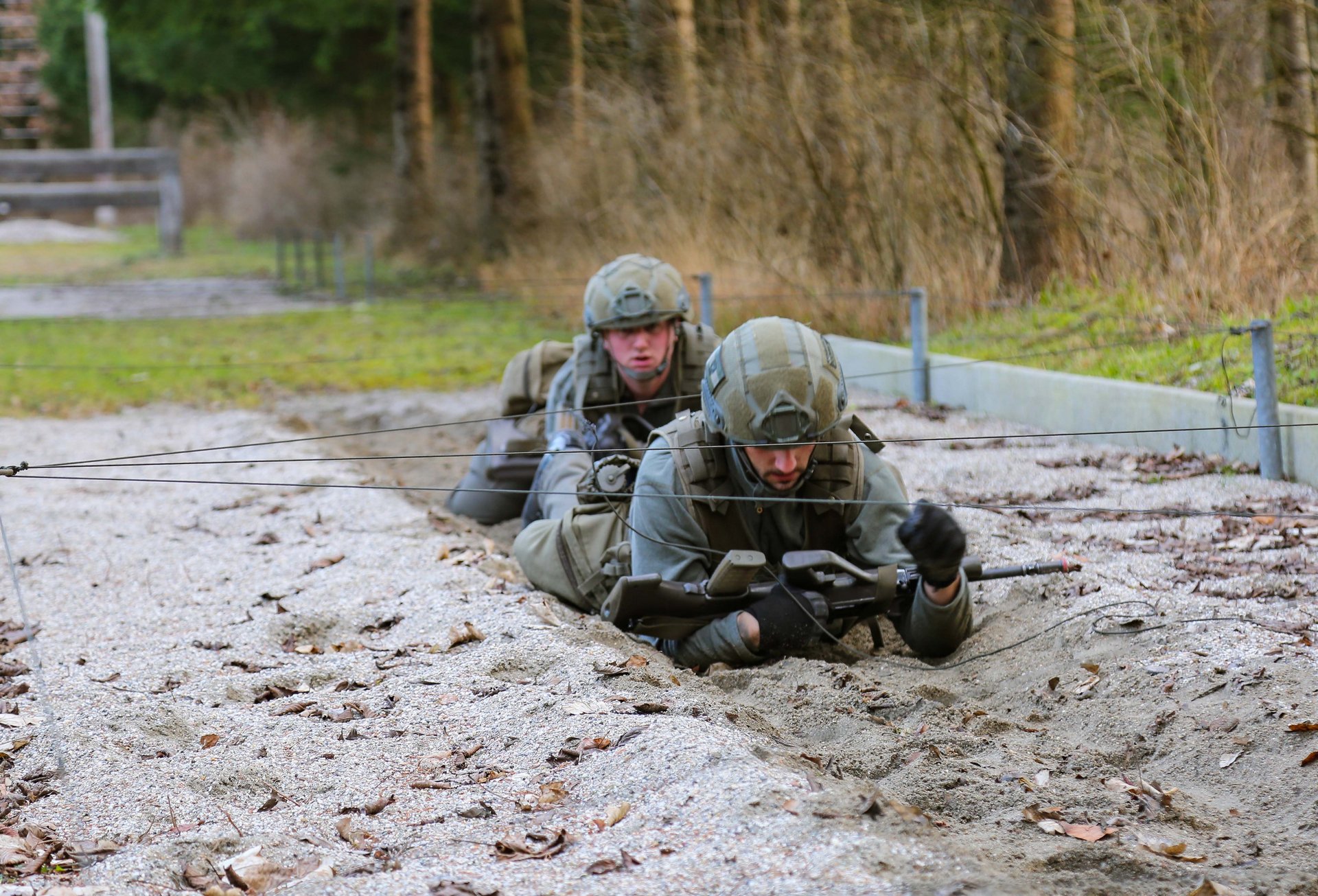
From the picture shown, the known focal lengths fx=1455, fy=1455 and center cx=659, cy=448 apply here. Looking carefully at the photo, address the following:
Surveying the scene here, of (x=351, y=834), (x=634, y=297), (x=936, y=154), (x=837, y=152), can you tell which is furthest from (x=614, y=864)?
(x=837, y=152)

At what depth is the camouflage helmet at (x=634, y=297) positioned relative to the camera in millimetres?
6664

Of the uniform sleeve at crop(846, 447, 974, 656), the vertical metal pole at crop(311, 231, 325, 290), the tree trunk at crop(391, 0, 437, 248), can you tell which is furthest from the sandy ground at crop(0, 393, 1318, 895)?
the tree trunk at crop(391, 0, 437, 248)

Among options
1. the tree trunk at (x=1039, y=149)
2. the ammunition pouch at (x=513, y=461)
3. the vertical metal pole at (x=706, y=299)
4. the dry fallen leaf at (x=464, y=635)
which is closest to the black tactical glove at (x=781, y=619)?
the dry fallen leaf at (x=464, y=635)

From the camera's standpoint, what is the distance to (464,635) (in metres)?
4.98

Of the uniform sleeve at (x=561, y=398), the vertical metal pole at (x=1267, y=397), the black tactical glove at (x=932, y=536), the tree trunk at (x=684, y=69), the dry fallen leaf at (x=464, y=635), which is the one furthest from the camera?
the tree trunk at (x=684, y=69)

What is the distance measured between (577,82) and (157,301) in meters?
7.04

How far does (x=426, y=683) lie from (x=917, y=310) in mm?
5829

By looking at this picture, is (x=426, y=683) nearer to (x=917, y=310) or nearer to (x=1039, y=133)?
(x=917, y=310)

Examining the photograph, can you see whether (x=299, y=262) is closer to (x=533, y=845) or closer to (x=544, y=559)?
(x=544, y=559)

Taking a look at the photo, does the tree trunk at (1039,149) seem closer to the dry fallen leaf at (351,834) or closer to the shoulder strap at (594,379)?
the shoulder strap at (594,379)

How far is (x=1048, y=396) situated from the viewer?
332 inches

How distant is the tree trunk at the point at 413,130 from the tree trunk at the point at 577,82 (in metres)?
2.62

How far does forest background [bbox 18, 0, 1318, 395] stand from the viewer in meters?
10.3

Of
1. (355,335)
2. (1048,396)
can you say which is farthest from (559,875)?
(355,335)
